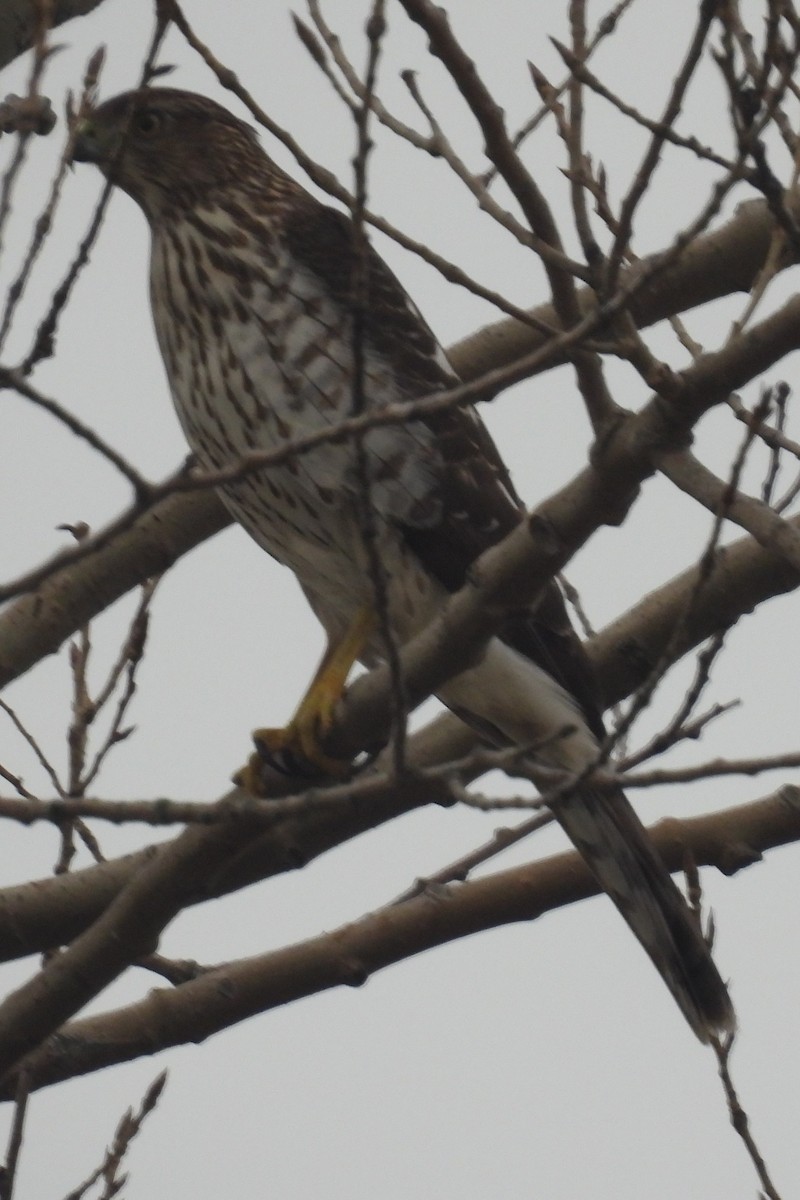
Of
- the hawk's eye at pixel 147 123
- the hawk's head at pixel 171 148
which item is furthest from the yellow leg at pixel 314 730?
the hawk's eye at pixel 147 123

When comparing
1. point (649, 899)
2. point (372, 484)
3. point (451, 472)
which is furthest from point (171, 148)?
point (649, 899)

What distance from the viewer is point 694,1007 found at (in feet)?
12.3

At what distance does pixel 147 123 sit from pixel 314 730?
1.91 metres

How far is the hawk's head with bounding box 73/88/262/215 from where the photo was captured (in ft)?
14.2

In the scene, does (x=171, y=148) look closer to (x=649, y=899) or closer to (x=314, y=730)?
(x=314, y=730)

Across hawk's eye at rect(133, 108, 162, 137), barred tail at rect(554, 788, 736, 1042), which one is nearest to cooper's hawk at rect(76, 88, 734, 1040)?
barred tail at rect(554, 788, 736, 1042)

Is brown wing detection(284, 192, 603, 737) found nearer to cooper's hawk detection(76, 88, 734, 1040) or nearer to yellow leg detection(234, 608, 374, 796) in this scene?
cooper's hawk detection(76, 88, 734, 1040)

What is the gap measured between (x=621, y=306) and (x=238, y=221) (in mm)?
2181

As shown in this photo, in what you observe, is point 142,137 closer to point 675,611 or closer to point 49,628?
point 49,628

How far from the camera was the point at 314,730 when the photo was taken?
3.54 metres

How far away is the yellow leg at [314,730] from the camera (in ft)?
11.3

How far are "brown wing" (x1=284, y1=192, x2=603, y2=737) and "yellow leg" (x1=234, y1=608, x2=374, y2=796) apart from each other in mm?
239

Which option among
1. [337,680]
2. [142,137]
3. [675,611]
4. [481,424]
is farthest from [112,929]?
[142,137]

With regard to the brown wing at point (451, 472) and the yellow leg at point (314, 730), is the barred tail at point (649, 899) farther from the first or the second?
the yellow leg at point (314, 730)
